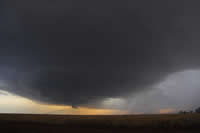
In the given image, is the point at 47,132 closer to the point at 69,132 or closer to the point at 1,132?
the point at 69,132

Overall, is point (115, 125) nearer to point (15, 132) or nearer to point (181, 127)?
point (181, 127)

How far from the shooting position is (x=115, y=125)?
39.8 meters

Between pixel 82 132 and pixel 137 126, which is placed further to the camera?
pixel 137 126

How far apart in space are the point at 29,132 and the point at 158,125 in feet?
87.3

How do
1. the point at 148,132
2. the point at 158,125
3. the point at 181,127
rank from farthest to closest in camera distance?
the point at 158,125
the point at 181,127
the point at 148,132

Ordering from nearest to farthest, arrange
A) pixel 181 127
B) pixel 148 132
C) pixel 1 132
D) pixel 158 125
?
pixel 1 132 < pixel 148 132 < pixel 181 127 < pixel 158 125

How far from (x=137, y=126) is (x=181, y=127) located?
354 inches

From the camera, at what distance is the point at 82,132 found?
31.5m

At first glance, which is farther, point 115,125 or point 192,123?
point 115,125

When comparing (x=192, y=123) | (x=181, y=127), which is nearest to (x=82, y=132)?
(x=181, y=127)

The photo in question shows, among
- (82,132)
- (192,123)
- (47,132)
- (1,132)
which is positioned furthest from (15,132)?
(192,123)

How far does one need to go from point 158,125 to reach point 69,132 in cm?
2000

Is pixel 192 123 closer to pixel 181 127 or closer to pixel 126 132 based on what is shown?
pixel 181 127

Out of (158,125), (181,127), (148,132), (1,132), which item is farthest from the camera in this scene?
(158,125)
